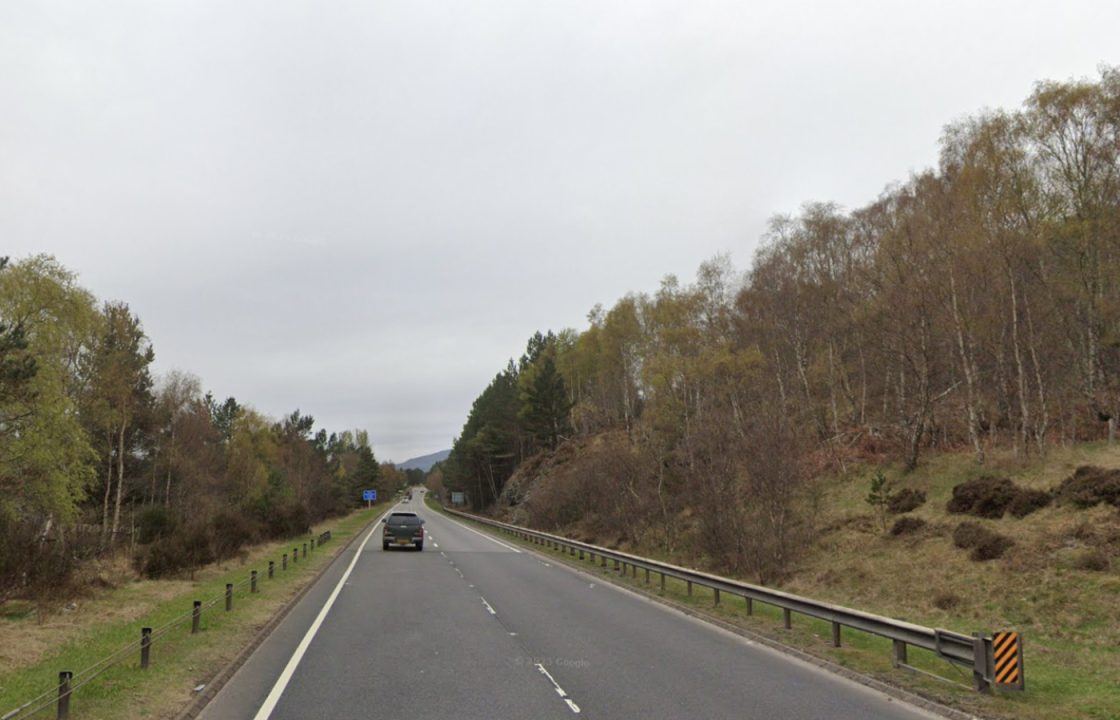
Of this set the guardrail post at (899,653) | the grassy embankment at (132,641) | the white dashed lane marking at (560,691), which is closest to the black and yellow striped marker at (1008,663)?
the guardrail post at (899,653)

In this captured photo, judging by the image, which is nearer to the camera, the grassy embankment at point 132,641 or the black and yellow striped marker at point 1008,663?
the grassy embankment at point 132,641

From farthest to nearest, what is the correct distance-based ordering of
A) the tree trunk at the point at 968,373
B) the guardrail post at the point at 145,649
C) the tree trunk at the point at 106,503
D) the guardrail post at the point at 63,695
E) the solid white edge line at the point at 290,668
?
1. the tree trunk at the point at 106,503
2. the tree trunk at the point at 968,373
3. the guardrail post at the point at 145,649
4. the solid white edge line at the point at 290,668
5. the guardrail post at the point at 63,695

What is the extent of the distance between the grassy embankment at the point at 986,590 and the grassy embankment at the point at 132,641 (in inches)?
318

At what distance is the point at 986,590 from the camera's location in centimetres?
1552

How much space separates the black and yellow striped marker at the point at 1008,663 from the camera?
7.51 metres

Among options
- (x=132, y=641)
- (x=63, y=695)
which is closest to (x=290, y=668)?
(x=63, y=695)

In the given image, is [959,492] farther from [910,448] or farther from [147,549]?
[147,549]

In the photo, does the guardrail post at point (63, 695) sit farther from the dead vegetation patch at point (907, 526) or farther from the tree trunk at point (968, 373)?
the tree trunk at point (968, 373)

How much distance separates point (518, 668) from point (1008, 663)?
18.1 ft

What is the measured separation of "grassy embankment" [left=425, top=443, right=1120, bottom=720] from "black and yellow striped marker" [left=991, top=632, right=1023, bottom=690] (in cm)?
14

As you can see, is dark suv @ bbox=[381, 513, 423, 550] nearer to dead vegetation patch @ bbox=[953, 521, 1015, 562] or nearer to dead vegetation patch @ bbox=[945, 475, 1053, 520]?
dead vegetation patch @ bbox=[945, 475, 1053, 520]

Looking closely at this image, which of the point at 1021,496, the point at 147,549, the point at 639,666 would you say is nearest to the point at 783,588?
the point at 1021,496

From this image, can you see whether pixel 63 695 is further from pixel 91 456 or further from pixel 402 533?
pixel 91 456

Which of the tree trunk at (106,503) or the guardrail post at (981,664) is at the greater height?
the tree trunk at (106,503)
